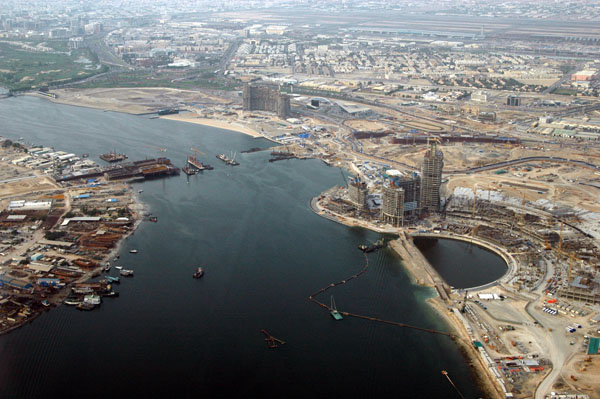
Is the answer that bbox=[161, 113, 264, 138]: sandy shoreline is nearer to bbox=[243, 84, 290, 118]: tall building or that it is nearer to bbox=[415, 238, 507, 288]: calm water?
bbox=[243, 84, 290, 118]: tall building

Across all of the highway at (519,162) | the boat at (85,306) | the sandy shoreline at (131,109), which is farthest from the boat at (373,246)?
the sandy shoreline at (131,109)

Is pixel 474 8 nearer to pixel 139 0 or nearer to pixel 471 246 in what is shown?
pixel 139 0

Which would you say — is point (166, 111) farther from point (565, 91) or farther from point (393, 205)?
point (565, 91)

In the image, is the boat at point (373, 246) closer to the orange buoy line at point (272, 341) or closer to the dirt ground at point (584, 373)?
the orange buoy line at point (272, 341)

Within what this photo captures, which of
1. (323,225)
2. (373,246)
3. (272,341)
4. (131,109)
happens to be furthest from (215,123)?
(272,341)

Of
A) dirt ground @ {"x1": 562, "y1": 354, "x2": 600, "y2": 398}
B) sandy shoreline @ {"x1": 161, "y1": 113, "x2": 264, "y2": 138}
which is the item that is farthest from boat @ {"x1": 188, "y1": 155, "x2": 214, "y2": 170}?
dirt ground @ {"x1": 562, "y1": 354, "x2": 600, "y2": 398}

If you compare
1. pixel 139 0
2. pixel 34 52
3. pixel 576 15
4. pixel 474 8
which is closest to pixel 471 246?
pixel 34 52
